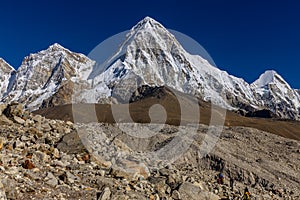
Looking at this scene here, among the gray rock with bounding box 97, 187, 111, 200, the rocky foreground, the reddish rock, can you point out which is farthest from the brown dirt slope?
the gray rock with bounding box 97, 187, 111, 200

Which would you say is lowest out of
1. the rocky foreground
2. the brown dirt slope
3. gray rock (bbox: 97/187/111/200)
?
gray rock (bbox: 97/187/111/200)

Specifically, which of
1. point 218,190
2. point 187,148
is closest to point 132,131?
point 187,148

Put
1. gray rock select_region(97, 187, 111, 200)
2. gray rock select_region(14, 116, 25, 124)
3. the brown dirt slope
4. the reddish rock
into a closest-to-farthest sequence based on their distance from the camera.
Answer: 1. gray rock select_region(97, 187, 111, 200)
2. the reddish rock
3. gray rock select_region(14, 116, 25, 124)
4. the brown dirt slope

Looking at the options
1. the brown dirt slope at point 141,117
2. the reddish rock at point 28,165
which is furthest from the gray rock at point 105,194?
the brown dirt slope at point 141,117

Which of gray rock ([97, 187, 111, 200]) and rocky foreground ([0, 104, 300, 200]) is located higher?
rocky foreground ([0, 104, 300, 200])

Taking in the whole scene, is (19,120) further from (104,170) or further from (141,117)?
(141,117)

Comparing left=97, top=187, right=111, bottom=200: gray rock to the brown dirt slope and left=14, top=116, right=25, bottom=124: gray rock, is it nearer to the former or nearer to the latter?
left=14, top=116, right=25, bottom=124: gray rock

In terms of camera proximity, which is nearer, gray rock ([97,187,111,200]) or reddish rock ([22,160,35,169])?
gray rock ([97,187,111,200])

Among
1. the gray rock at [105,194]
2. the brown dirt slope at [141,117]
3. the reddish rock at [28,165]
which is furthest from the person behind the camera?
the brown dirt slope at [141,117]

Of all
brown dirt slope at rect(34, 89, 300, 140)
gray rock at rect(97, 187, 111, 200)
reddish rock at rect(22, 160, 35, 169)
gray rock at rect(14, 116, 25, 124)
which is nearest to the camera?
gray rock at rect(97, 187, 111, 200)

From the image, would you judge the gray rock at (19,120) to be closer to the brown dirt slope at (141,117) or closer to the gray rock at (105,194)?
the gray rock at (105,194)

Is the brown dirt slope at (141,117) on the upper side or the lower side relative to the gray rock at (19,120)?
upper
